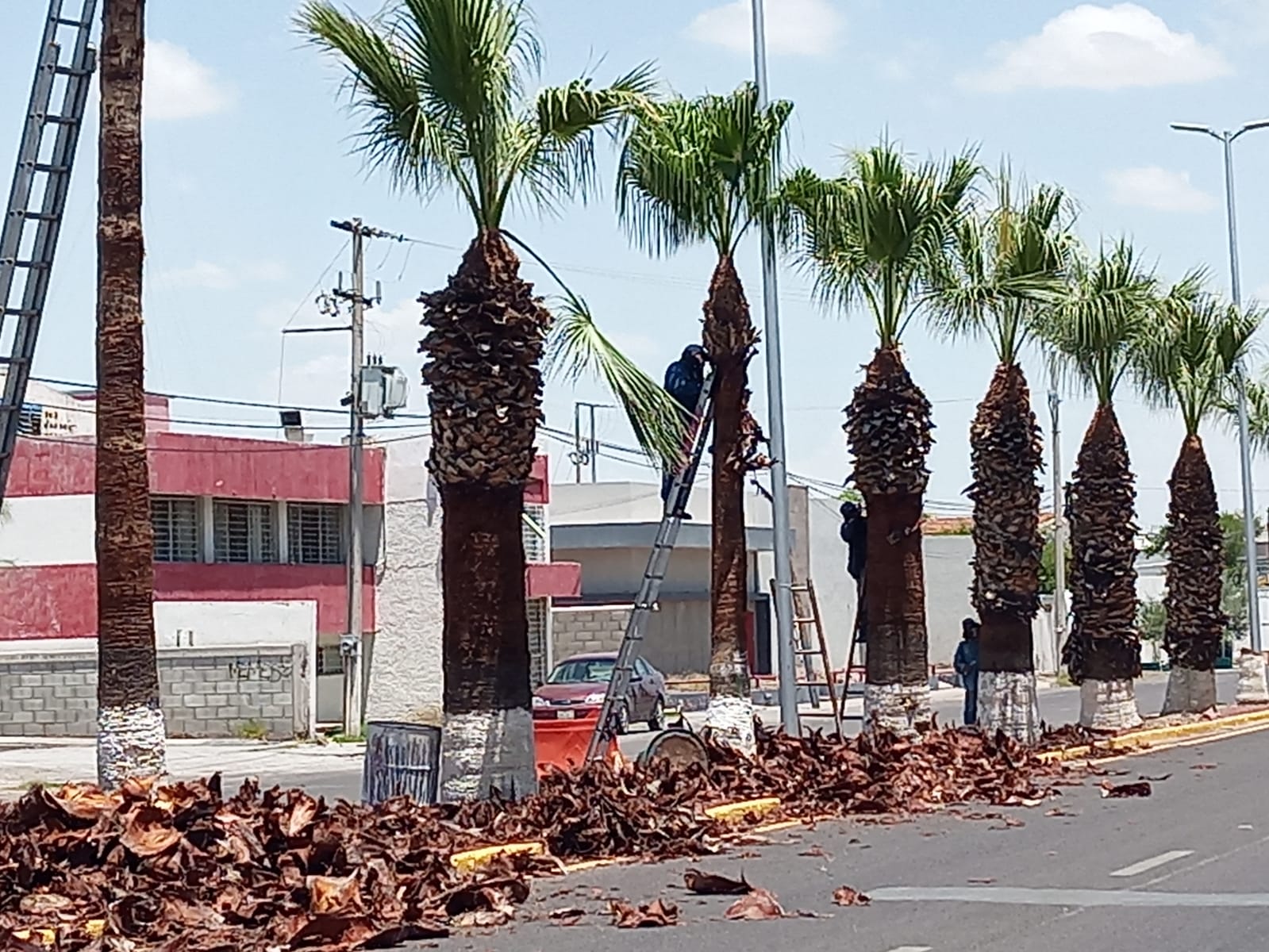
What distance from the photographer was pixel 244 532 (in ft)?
137

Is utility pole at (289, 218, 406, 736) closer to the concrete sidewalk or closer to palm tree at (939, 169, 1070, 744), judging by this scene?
the concrete sidewalk

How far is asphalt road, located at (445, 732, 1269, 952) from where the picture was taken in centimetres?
1093

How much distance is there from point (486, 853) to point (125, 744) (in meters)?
2.61

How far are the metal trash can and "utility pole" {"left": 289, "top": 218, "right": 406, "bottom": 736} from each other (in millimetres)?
18945

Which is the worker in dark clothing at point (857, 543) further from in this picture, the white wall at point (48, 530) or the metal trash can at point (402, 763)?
the white wall at point (48, 530)

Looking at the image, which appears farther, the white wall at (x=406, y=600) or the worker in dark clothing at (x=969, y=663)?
the white wall at (x=406, y=600)

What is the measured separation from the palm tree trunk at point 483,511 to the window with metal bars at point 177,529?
25.7m

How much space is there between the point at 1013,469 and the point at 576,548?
30583 mm

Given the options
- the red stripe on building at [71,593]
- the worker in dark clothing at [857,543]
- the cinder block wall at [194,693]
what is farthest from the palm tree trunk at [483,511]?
the red stripe on building at [71,593]

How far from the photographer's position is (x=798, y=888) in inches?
518

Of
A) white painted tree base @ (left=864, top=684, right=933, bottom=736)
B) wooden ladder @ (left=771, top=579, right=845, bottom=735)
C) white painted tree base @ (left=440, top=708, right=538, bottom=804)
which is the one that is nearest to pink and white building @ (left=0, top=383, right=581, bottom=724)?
wooden ladder @ (left=771, top=579, right=845, bottom=735)

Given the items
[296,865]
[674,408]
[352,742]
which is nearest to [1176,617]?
[352,742]

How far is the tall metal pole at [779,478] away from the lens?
21.1 m

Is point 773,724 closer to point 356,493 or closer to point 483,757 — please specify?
point 356,493
